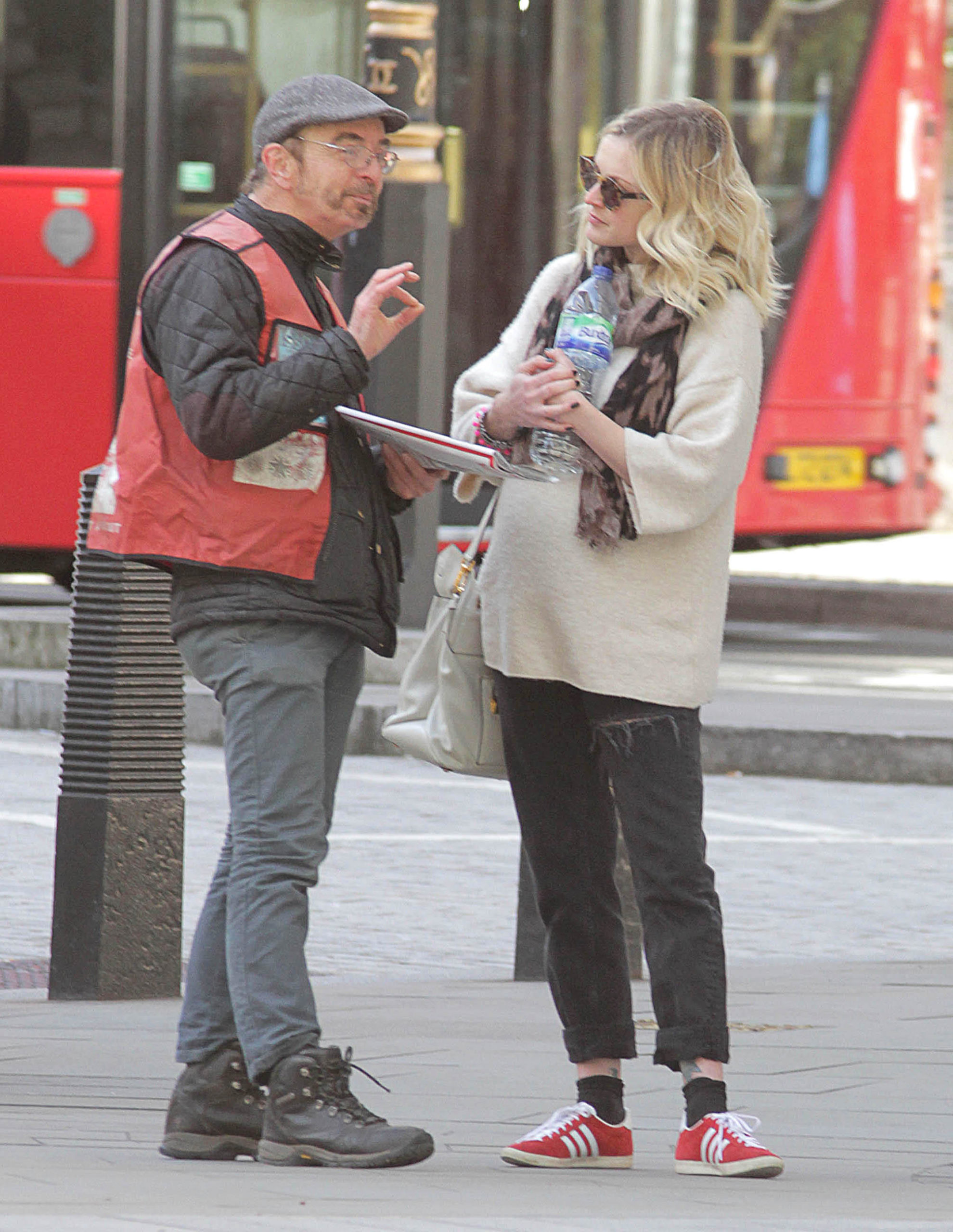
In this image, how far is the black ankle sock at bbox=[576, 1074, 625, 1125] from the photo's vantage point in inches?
161

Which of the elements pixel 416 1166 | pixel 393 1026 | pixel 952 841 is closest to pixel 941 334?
pixel 952 841

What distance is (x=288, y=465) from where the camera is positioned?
3.93 meters

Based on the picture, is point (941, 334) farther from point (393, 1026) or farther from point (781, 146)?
point (393, 1026)

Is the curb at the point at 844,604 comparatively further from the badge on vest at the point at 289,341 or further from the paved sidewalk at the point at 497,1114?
the badge on vest at the point at 289,341

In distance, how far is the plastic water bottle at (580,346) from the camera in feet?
12.9

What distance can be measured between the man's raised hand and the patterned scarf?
0.84 ft

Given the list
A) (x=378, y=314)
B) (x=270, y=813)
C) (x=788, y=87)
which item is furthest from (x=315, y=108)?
(x=788, y=87)

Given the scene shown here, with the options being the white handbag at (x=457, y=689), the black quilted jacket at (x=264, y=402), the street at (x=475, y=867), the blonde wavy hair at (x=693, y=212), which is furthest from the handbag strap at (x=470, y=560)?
the street at (x=475, y=867)

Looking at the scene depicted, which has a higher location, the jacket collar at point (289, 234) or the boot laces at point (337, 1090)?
the jacket collar at point (289, 234)

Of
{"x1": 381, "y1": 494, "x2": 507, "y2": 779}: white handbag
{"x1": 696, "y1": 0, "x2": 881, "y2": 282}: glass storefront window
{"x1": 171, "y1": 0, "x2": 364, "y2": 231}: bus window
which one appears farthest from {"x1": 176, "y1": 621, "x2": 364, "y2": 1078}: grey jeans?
{"x1": 696, "y1": 0, "x2": 881, "y2": 282}: glass storefront window

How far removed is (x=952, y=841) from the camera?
28.7ft

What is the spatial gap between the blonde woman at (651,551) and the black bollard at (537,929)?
188cm

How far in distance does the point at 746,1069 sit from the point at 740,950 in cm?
171

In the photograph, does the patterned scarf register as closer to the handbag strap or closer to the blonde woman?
the blonde woman
